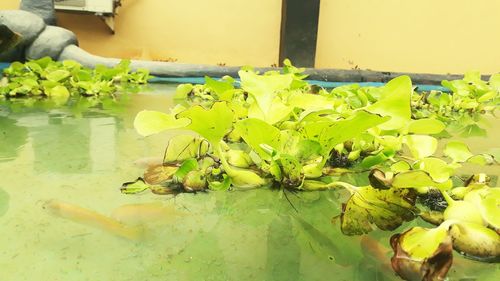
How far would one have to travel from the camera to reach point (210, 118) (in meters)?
0.67

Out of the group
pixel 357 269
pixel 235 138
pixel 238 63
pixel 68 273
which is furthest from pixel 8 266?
pixel 238 63

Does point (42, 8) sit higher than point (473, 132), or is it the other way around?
point (42, 8)

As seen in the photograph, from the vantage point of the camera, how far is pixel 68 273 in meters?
0.51

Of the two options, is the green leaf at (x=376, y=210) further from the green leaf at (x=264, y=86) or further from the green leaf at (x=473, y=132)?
the green leaf at (x=473, y=132)

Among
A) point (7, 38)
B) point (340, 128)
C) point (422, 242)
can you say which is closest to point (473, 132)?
point (340, 128)

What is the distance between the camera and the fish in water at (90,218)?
0.62 metres

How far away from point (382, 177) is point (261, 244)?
7.7 inches

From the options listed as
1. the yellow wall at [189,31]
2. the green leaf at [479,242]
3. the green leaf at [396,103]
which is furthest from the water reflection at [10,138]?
the yellow wall at [189,31]

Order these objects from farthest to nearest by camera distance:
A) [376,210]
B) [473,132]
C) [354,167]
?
[473,132] < [354,167] < [376,210]

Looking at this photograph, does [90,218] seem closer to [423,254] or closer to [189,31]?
[423,254]

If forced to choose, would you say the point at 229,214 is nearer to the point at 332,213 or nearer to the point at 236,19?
the point at 332,213

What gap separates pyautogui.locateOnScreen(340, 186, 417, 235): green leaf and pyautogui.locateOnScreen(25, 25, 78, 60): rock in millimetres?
3650

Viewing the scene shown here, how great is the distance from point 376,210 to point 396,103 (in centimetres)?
21

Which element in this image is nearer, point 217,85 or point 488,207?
point 488,207
